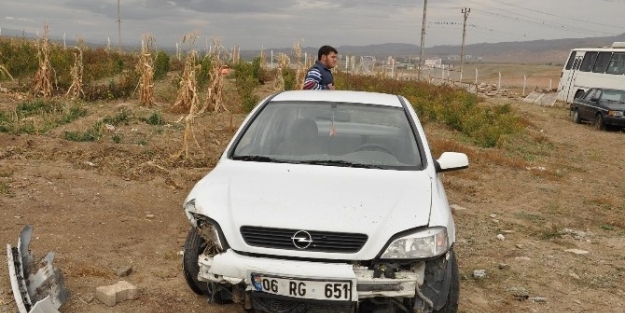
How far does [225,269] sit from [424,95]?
1933 cm

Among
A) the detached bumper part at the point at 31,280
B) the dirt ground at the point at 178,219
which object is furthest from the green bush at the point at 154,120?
the detached bumper part at the point at 31,280

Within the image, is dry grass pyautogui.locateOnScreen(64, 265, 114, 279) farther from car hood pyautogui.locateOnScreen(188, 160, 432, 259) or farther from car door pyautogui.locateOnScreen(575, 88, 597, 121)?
car door pyautogui.locateOnScreen(575, 88, 597, 121)

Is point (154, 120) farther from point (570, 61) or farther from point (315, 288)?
point (570, 61)

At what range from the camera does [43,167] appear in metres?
7.84

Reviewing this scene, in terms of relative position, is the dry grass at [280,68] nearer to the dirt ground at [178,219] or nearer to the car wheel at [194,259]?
the dirt ground at [178,219]

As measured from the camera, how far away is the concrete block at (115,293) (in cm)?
420

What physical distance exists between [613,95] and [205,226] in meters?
19.5

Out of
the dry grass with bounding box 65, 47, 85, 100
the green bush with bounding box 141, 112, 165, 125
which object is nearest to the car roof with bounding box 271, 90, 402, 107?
the green bush with bounding box 141, 112, 165, 125

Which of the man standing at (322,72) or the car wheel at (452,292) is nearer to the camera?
the car wheel at (452,292)

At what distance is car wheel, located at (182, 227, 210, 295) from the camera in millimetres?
3931

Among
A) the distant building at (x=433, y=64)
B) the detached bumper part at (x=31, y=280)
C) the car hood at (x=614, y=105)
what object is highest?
the distant building at (x=433, y=64)

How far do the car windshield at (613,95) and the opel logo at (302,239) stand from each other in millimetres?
19146

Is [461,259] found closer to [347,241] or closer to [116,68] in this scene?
[347,241]

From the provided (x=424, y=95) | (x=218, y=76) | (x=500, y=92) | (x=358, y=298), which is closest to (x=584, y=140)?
(x=424, y=95)
